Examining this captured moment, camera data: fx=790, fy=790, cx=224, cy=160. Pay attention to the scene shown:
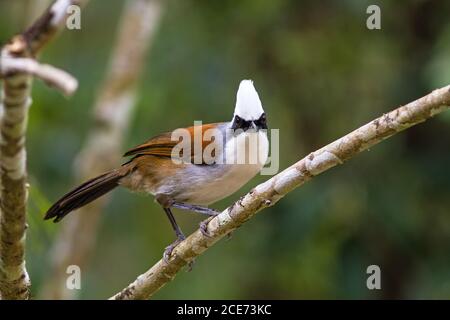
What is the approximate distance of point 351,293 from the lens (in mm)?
5406

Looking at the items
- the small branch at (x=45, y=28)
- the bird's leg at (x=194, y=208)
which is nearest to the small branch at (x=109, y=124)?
the bird's leg at (x=194, y=208)

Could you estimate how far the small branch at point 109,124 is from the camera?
545cm

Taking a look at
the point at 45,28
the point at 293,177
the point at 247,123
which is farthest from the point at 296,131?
the point at 45,28

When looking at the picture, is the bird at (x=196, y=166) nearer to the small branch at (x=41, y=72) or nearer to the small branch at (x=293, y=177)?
the small branch at (x=293, y=177)

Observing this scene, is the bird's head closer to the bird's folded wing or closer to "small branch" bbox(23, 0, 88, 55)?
the bird's folded wing

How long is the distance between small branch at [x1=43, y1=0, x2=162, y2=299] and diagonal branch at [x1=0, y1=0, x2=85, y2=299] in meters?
2.48

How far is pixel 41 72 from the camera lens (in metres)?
2.07

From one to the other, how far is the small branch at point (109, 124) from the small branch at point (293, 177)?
1.94m

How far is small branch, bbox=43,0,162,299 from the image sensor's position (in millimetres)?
5453

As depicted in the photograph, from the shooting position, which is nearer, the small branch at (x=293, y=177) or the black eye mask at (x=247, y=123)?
the small branch at (x=293, y=177)

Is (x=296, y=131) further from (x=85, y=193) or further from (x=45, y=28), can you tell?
(x=45, y=28)

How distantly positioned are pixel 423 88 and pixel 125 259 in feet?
10.7

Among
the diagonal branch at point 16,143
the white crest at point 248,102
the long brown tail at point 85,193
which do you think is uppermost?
the white crest at point 248,102

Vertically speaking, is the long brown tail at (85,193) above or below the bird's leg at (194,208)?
above
